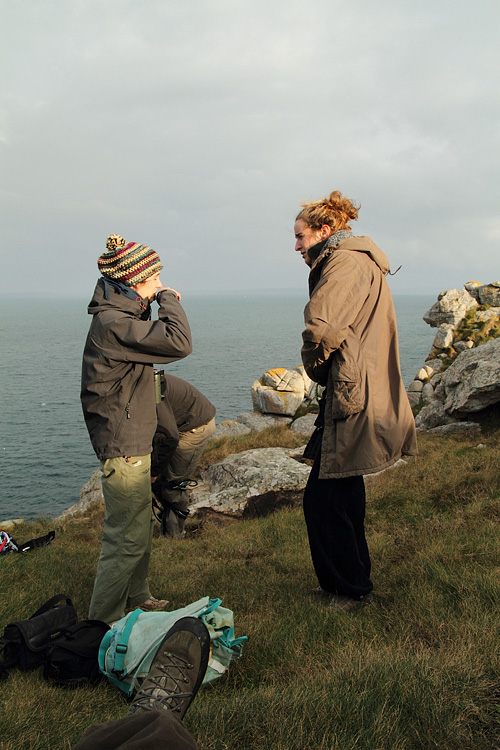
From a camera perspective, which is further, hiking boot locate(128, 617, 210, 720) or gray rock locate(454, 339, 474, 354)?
gray rock locate(454, 339, 474, 354)

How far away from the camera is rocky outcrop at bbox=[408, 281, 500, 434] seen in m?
11.3

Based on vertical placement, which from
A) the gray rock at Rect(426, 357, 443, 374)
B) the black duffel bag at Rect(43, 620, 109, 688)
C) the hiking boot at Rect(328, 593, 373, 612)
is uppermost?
Result: the gray rock at Rect(426, 357, 443, 374)

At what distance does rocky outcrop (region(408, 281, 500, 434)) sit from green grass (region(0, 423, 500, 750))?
4680mm

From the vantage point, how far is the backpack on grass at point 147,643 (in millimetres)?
3258

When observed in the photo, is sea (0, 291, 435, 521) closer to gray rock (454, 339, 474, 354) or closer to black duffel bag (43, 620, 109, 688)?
black duffel bag (43, 620, 109, 688)

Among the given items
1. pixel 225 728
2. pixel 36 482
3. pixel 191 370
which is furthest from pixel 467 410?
pixel 191 370

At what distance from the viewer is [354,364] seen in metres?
3.80

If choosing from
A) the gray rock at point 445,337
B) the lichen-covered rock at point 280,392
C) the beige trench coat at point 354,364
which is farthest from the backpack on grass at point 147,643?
the gray rock at point 445,337

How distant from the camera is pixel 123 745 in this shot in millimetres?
1816

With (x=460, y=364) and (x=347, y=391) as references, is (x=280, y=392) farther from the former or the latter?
(x=347, y=391)

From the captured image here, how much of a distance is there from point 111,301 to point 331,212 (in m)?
1.98

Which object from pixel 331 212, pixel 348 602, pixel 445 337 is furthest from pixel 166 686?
pixel 445 337

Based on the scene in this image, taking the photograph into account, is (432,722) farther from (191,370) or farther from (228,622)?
(191,370)

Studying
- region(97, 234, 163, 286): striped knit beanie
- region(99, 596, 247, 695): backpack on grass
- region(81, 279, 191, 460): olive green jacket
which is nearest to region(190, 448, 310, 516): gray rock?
region(81, 279, 191, 460): olive green jacket
